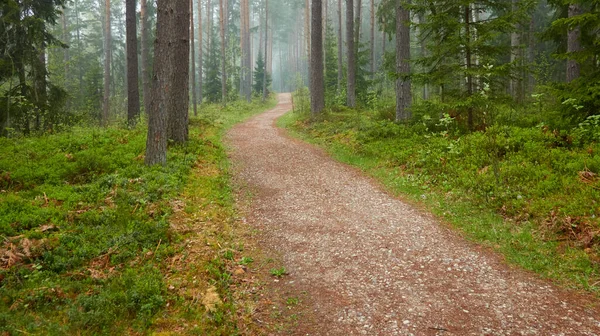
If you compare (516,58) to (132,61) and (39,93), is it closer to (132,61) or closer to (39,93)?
(132,61)

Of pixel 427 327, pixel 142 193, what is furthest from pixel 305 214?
pixel 427 327

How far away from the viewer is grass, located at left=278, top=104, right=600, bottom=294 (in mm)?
5098

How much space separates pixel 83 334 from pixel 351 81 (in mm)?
18416

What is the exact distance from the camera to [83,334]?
11.3 ft

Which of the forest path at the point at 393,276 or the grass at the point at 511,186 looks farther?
the grass at the point at 511,186

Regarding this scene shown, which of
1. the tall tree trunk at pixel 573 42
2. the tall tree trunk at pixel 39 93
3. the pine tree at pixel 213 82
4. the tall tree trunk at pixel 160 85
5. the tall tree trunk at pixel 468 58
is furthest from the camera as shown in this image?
the pine tree at pixel 213 82

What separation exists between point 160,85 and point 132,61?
9.27m

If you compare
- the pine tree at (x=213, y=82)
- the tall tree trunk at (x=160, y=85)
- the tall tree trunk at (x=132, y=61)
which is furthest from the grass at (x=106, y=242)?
the pine tree at (x=213, y=82)

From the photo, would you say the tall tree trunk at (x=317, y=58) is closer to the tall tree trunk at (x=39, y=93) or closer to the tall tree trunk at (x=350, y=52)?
the tall tree trunk at (x=350, y=52)

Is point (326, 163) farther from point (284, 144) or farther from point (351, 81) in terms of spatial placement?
point (351, 81)

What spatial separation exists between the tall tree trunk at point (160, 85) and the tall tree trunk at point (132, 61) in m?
7.74

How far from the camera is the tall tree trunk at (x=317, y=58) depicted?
59.2 feet

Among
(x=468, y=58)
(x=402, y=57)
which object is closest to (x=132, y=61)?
(x=402, y=57)

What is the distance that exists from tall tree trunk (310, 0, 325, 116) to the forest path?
10980 millimetres
